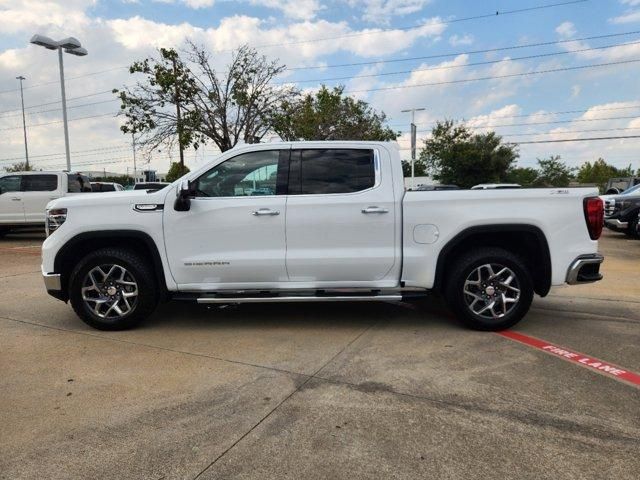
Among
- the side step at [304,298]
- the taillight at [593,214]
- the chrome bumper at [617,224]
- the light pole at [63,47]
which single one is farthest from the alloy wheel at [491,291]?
the light pole at [63,47]

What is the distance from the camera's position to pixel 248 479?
8.82ft

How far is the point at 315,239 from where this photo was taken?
5.06 meters

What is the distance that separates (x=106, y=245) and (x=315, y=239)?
2.18 meters

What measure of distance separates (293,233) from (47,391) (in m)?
2.46

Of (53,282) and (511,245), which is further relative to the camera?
(511,245)

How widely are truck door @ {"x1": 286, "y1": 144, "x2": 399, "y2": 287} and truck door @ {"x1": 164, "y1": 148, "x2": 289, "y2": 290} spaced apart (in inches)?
6.7

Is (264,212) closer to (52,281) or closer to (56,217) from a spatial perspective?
(56,217)

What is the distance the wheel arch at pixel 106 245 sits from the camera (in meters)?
5.11

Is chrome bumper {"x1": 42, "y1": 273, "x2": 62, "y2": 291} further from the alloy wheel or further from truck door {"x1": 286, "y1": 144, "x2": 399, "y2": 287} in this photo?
the alloy wheel

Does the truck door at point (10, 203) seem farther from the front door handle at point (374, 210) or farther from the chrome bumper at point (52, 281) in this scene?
the front door handle at point (374, 210)

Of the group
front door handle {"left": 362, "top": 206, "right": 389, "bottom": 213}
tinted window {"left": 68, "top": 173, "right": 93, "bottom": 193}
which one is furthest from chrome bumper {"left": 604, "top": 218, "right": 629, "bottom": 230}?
tinted window {"left": 68, "top": 173, "right": 93, "bottom": 193}

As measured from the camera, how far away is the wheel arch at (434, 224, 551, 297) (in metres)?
4.99

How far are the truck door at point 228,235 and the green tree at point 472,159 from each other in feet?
147

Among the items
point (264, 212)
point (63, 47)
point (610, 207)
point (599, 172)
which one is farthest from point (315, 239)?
point (599, 172)
